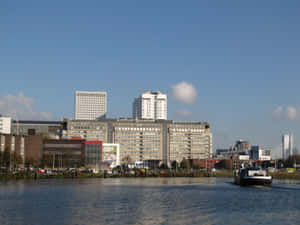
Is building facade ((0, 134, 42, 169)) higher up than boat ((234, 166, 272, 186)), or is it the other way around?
building facade ((0, 134, 42, 169))

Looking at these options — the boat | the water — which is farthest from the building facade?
the water

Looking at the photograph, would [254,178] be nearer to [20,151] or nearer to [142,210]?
[142,210]

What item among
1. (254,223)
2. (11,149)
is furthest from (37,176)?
(254,223)

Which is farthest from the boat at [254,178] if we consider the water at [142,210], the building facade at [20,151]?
the building facade at [20,151]

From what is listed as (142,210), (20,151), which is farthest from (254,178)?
(20,151)

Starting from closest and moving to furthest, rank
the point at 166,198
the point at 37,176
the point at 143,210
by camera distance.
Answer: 1. the point at 143,210
2. the point at 166,198
3. the point at 37,176

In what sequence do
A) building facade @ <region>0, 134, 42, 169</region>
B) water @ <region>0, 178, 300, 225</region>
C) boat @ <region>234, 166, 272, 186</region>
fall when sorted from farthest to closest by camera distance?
1. building facade @ <region>0, 134, 42, 169</region>
2. boat @ <region>234, 166, 272, 186</region>
3. water @ <region>0, 178, 300, 225</region>

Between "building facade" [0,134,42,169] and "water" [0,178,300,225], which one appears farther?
"building facade" [0,134,42,169]

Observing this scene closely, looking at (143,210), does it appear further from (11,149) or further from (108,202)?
(11,149)

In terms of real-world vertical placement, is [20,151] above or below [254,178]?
above

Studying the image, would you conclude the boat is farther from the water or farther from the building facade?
the building facade

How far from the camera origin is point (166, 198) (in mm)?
64688

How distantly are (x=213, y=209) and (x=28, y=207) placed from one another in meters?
22.2

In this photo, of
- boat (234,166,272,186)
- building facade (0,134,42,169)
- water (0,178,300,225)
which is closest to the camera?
water (0,178,300,225)
